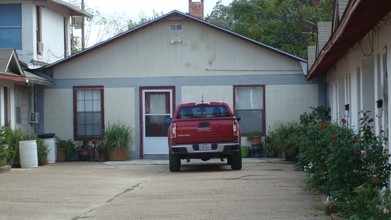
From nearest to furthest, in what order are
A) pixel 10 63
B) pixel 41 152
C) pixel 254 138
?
pixel 10 63 < pixel 41 152 < pixel 254 138

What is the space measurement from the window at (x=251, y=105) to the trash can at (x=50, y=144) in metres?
6.26

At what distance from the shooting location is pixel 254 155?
2562cm

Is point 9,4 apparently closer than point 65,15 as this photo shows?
Yes

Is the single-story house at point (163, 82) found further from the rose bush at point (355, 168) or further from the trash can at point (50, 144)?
the rose bush at point (355, 168)

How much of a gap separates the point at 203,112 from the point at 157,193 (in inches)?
242

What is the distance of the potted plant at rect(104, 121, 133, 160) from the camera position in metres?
25.2

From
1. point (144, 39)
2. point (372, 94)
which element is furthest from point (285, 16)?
point (372, 94)

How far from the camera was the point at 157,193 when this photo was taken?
14.9 meters

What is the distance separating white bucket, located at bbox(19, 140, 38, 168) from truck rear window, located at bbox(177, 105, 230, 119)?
187 inches

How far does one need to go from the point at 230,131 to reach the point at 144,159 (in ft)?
21.7

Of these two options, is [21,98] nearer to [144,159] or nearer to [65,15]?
[144,159]

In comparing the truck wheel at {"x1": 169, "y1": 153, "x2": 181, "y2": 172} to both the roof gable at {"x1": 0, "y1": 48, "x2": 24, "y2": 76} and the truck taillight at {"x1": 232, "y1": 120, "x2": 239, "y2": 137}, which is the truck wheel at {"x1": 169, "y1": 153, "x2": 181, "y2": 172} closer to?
the truck taillight at {"x1": 232, "y1": 120, "x2": 239, "y2": 137}

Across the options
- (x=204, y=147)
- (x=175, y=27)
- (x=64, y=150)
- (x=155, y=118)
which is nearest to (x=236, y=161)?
(x=204, y=147)

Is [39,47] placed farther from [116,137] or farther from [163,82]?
[163,82]
